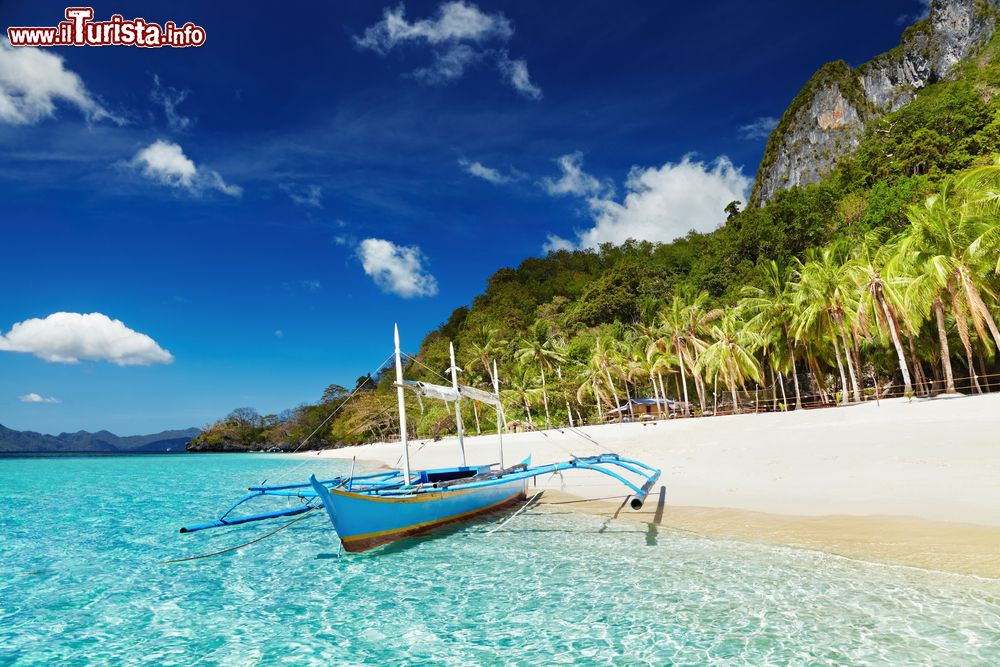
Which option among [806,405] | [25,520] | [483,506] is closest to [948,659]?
[483,506]

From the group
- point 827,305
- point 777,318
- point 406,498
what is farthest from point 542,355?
point 406,498

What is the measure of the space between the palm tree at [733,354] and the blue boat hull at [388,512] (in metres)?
24.8

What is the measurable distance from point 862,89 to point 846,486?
361 feet

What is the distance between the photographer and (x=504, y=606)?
7.04 metres

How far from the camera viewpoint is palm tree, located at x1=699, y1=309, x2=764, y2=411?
32.3m

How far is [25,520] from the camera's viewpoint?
17234 mm

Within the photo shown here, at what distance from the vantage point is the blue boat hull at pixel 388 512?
377 inches

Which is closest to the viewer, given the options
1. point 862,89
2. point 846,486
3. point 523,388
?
point 846,486

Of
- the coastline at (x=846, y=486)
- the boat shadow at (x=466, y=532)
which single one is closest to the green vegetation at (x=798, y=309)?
the boat shadow at (x=466, y=532)

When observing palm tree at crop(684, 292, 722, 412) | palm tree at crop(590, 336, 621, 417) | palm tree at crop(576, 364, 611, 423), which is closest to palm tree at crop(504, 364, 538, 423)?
palm tree at crop(576, 364, 611, 423)

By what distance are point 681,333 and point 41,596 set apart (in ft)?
115

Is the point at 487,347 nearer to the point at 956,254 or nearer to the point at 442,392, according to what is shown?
the point at 956,254

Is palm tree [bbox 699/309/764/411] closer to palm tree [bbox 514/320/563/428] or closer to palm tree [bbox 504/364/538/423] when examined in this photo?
palm tree [bbox 514/320/563/428]

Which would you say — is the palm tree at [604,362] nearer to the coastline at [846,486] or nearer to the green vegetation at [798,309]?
the green vegetation at [798,309]
